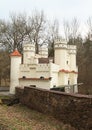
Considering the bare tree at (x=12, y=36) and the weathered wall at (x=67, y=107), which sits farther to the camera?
the bare tree at (x=12, y=36)

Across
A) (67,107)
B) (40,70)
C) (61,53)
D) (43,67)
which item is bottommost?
(67,107)

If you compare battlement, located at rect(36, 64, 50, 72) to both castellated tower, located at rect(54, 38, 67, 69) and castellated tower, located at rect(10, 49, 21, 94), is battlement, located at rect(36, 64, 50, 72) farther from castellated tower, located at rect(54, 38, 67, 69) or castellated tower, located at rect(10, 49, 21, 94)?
castellated tower, located at rect(54, 38, 67, 69)

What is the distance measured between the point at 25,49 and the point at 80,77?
13982 mm

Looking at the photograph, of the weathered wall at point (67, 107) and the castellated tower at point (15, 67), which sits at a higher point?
the castellated tower at point (15, 67)

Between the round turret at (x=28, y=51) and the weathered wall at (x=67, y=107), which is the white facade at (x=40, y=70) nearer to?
the round turret at (x=28, y=51)

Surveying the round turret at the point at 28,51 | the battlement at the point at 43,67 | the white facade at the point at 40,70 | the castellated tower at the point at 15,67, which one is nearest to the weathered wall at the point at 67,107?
the white facade at the point at 40,70

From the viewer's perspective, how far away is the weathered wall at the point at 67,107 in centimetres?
1154

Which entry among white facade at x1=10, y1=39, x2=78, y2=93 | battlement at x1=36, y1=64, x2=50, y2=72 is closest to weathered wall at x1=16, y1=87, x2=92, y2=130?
white facade at x1=10, y1=39, x2=78, y2=93

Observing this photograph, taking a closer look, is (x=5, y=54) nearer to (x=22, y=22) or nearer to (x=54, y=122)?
(x=22, y=22)

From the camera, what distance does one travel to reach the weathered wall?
11.5 meters

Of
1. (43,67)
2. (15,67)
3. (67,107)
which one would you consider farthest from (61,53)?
(67,107)

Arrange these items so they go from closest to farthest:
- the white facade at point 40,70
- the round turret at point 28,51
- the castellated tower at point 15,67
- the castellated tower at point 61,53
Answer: the white facade at point 40,70 < the castellated tower at point 15,67 < the castellated tower at point 61,53 < the round turret at point 28,51

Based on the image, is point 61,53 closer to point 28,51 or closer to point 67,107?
point 28,51

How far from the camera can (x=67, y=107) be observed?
13250mm
